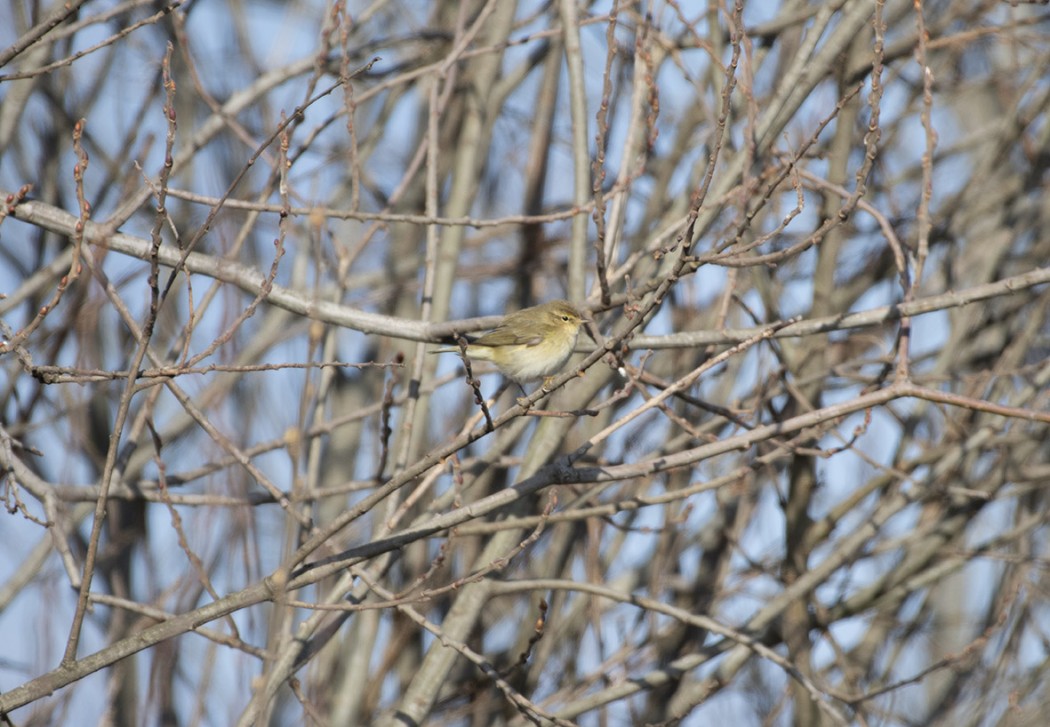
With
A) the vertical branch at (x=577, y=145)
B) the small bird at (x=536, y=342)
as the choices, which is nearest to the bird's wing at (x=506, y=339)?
the small bird at (x=536, y=342)

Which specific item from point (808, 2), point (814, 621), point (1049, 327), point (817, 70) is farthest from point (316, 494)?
point (1049, 327)

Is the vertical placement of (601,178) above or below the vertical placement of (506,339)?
below

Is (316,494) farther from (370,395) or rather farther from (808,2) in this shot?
(808,2)

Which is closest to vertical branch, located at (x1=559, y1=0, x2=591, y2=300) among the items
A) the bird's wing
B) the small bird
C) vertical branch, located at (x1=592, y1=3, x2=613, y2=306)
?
the small bird

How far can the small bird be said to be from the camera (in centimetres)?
386

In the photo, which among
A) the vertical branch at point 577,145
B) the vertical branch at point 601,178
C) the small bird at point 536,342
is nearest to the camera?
the vertical branch at point 601,178

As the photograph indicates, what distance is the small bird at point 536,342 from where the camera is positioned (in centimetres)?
386

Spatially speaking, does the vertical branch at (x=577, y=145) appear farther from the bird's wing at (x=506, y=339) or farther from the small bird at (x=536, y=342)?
the bird's wing at (x=506, y=339)

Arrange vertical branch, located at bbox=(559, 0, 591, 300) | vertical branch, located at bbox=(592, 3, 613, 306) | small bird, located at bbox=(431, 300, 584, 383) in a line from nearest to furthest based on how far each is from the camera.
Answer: vertical branch, located at bbox=(592, 3, 613, 306), small bird, located at bbox=(431, 300, 584, 383), vertical branch, located at bbox=(559, 0, 591, 300)

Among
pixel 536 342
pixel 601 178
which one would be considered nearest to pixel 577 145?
pixel 536 342

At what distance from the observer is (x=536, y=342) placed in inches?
155

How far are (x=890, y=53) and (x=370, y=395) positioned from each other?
333cm

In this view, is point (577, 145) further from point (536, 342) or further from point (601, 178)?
point (601, 178)

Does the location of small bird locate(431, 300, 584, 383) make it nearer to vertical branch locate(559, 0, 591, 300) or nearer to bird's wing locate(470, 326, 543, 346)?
bird's wing locate(470, 326, 543, 346)
